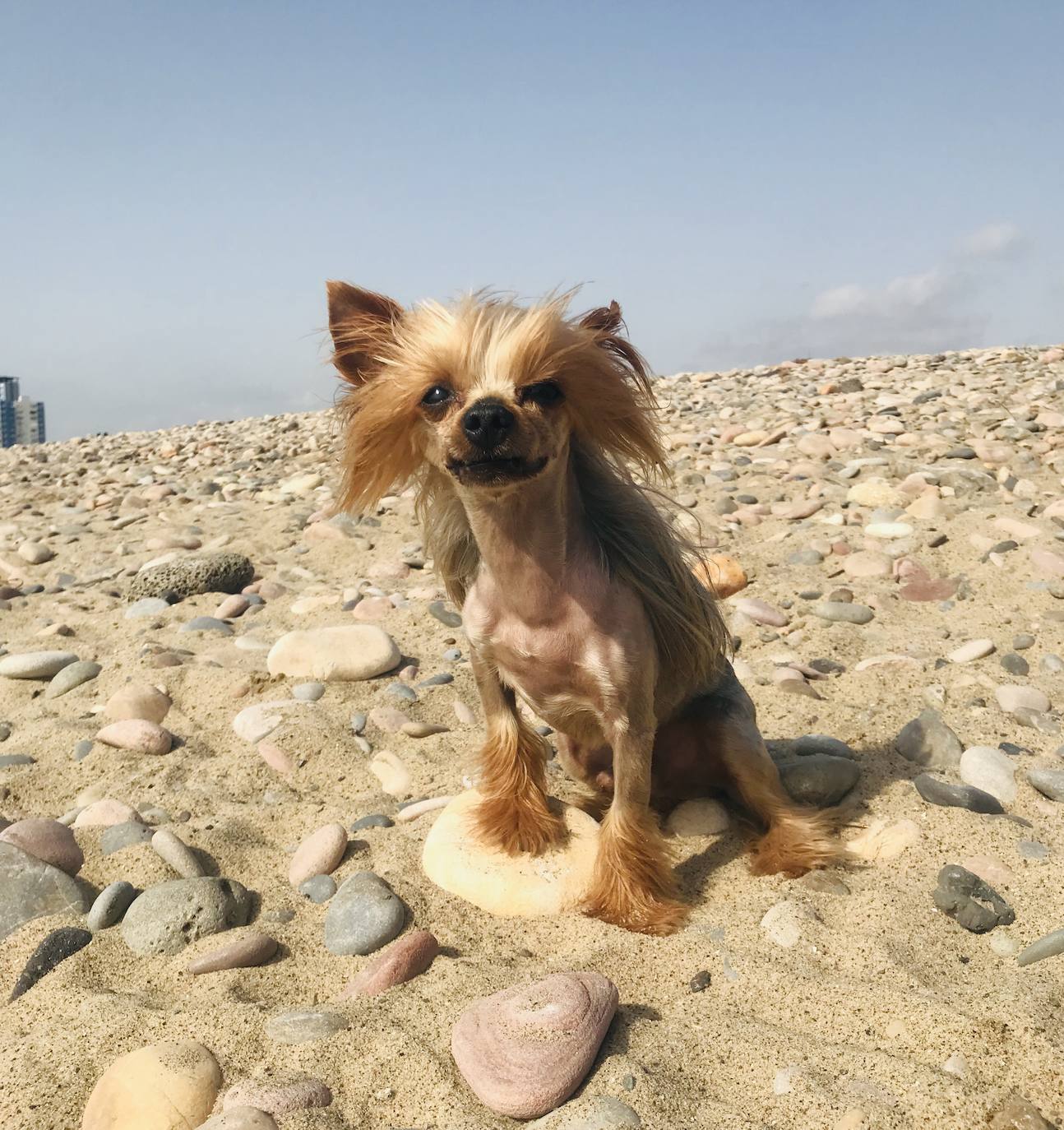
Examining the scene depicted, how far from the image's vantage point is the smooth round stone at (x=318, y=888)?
337 centimetres

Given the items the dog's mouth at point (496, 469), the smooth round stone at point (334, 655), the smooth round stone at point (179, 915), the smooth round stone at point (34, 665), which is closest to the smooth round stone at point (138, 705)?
the smooth round stone at point (334, 655)

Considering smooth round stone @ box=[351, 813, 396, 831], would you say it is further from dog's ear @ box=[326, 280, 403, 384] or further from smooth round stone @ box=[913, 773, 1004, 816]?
smooth round stone @ box=[913, 773, 1004, 816]

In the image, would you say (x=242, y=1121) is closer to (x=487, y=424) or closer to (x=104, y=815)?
(x=487, y=424)

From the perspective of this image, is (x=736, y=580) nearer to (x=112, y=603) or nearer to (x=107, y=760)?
(x=107, y=760)

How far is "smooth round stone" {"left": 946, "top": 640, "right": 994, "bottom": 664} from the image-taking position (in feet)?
17.0

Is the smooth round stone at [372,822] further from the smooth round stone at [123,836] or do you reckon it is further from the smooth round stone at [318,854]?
the smooth round stone at [123,836]

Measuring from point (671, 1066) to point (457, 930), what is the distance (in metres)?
0.98

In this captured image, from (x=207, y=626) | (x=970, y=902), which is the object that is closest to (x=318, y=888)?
(x=970, y=902)

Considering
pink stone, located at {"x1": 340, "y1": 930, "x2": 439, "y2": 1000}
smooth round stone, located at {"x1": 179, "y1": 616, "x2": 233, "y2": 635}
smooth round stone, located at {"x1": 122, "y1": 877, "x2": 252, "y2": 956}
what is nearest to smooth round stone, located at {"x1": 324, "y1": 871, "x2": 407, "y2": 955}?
pink stone, located at {"x1": 340, "y1": 930, "x2": 439, "y2": 1000}

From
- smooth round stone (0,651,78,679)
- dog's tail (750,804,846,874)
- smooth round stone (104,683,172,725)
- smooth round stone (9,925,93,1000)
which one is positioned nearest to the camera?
smooth round stone (9,925,93,1000)

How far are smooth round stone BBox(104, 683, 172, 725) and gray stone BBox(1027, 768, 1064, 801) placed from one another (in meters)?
4.08

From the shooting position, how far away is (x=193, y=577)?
688 cm

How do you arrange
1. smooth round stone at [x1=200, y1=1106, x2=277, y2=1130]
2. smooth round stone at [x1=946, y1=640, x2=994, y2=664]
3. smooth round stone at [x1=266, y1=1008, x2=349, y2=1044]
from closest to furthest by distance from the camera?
smooth round stone at [x1=200, y1=1106, x2=277, y2=1130]
smooth round stone at [x1=266, y1=1008, x2=349, y2=1044]
smooth round stone at [x1=946, y1=640, x2=994, y2=664]

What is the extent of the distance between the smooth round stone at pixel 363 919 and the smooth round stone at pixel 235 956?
211mm
